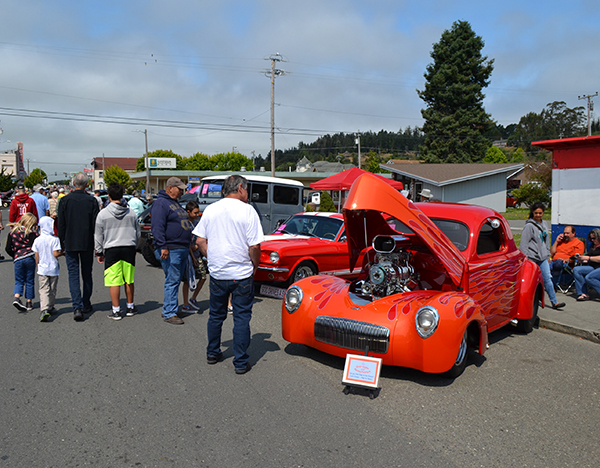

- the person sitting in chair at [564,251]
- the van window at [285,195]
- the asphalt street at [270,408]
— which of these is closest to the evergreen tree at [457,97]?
the van window at [285,195]

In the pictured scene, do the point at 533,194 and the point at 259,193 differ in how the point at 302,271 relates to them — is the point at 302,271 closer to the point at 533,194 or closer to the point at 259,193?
the point at 259,193

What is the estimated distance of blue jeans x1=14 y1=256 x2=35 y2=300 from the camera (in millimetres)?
6965

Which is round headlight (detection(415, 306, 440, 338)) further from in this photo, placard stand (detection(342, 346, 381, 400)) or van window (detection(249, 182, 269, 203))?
van window (detection(249, 182, 269, 203))

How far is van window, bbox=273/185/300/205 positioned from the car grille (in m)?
10.8

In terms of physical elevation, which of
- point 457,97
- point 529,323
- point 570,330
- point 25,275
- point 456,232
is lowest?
point 570,330

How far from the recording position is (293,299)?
513cm

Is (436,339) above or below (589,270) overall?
above

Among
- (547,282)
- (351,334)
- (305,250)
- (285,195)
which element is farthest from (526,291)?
(285,195)

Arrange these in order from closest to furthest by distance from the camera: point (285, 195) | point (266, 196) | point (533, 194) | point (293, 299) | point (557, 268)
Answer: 1. point (293, 299)
2. point (557, 268)
3. point (266, 196)
4. point (285, 195)
5. point (533, 194)

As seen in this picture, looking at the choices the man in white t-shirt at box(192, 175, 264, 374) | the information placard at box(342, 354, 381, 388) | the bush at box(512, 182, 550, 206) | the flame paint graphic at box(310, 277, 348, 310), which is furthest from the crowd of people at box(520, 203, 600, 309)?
the bush at box(512, 182, 550, 206)

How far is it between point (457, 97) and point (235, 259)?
4714 centimetres

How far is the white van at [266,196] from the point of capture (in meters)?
14.8

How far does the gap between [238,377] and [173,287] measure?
2349mm

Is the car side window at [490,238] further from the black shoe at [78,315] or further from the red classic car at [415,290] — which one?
the black shoe at [78,315]
